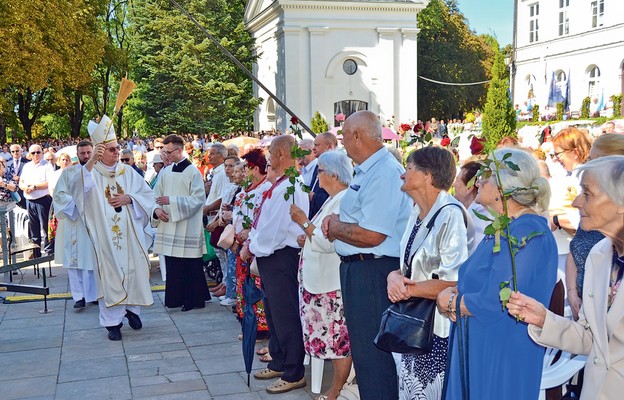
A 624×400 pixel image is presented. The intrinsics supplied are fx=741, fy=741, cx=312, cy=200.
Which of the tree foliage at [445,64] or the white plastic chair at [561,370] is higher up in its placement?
the tree foliage at [445,64]

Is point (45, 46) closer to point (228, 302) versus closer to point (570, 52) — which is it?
point (570, 52)

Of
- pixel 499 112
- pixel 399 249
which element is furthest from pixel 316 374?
pixel 499 112

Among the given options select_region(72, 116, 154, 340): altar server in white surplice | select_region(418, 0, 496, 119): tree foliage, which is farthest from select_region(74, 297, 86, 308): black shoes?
select_region(418, 0, 496, 119): tree foliage

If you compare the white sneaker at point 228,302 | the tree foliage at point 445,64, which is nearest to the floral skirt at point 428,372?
the white sneaker at point 228,302

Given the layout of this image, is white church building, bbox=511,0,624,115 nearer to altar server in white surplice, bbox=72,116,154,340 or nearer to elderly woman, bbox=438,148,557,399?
altar server in white surplice, bbox=72,116,154,340

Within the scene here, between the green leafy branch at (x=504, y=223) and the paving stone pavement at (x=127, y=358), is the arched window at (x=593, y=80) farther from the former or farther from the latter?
the green leafy branch at (x=504, y=223)

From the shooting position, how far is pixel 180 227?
8.97 meters

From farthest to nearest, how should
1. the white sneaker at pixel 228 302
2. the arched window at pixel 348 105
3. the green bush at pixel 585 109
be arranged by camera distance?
the arched window at pixel 348 105 → the green bush at pixel 585 109 → the white sneaker at pixel 228 302

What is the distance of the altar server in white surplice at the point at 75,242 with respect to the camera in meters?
8.43

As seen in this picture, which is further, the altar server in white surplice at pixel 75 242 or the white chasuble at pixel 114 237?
the altar server in white surplice at pixel 75 242

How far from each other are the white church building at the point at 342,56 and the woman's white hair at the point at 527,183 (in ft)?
119

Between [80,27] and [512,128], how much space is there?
24120mm

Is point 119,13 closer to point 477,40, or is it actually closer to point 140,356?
point 477,40

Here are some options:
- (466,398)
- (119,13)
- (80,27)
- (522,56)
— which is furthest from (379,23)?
(466,398)
